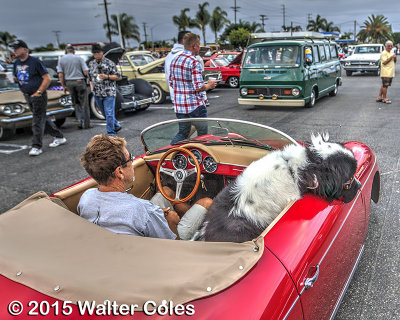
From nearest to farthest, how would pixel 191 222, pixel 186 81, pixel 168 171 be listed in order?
pixel 191 222
pixel 168 171
pixel 186 81

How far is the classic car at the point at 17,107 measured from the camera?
7.18 meters

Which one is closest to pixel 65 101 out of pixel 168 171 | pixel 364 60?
pixel 168 171

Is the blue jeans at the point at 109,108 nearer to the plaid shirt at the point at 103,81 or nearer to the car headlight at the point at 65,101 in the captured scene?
the plaid shirt at the point at 103,81

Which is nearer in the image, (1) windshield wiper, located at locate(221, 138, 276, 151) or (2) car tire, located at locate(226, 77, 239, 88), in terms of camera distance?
(1) windshield wiper, located at locate(221, 138, 276, 151)

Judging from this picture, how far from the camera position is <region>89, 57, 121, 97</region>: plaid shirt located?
666 centimetres

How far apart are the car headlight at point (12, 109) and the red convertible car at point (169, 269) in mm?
6110

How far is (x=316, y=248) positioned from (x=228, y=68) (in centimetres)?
1420

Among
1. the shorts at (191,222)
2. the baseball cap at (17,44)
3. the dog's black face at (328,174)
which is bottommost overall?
the shorts at (191,222)

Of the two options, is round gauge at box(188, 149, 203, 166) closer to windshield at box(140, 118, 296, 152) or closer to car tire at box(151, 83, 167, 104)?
windshield at box(140, 118, 296, 152)

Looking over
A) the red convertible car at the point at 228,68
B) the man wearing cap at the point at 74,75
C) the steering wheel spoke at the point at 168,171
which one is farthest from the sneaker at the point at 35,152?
the red convertible car at the point at 228,68

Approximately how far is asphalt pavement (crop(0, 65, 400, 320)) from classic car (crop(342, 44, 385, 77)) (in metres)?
5.87

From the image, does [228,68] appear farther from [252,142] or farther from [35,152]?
[252,142]

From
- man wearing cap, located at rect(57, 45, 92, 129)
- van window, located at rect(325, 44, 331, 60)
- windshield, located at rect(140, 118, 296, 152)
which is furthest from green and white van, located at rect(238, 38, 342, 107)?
windshield, located at rect(140, 118, 296, 152)

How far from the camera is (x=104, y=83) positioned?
261 inches
